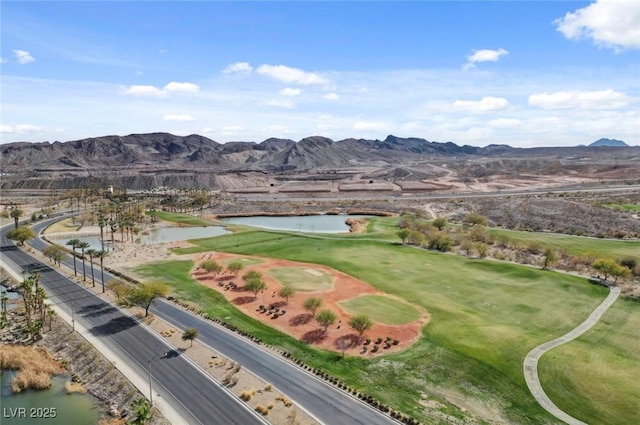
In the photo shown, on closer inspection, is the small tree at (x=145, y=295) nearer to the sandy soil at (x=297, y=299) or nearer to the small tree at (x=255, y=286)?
the sandy soil at (x=297, y=299)

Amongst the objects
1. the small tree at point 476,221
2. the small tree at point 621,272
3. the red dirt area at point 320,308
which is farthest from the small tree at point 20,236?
the small tree at point 621,272

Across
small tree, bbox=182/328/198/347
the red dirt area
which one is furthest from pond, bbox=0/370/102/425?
the red dirt area

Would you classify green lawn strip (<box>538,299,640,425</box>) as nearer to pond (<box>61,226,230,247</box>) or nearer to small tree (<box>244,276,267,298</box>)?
small tree (<box>244,276,267,298</box>)

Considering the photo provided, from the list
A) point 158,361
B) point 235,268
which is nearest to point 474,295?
point 235,268

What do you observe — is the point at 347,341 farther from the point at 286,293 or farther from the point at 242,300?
the point at 242,300

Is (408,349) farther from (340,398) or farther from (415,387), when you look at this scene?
(340,398)
